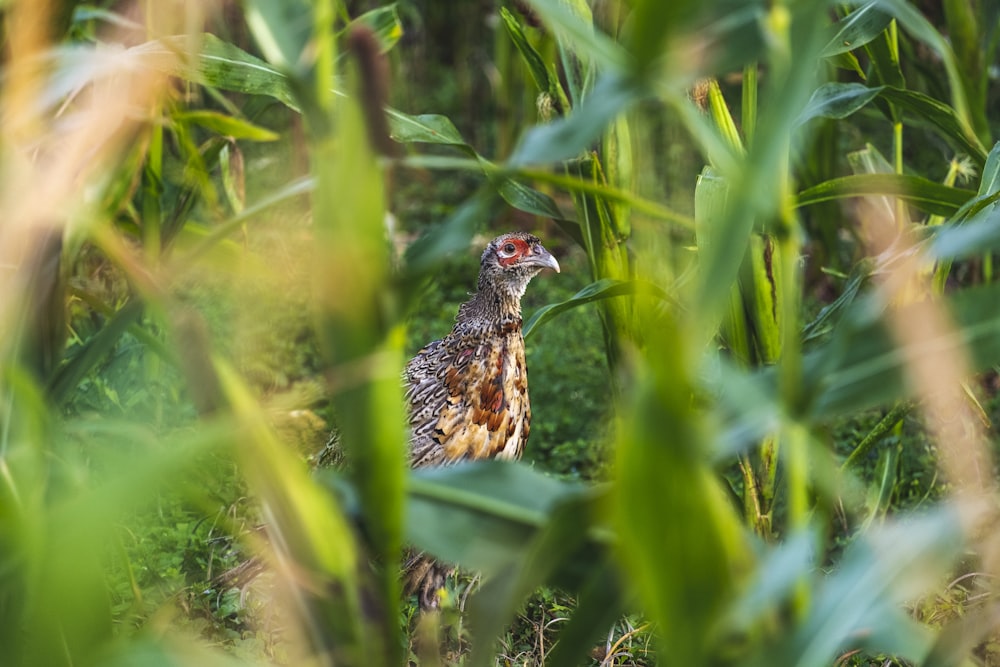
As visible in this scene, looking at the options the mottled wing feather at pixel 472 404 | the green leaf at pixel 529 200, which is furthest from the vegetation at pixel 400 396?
the mottled wing feather at pixel 472 404

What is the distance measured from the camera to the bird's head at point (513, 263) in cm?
334

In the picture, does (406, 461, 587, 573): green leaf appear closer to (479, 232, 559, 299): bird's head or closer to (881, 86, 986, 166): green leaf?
(881, 86, 986, 166): green leaf

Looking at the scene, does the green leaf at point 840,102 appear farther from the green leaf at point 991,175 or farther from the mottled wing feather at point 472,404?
the mottled wing feather at point 472,404

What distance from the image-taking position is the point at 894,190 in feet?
7.10

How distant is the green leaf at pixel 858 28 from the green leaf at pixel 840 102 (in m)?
0.08

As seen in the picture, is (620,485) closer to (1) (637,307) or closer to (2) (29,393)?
(2) (29,393)

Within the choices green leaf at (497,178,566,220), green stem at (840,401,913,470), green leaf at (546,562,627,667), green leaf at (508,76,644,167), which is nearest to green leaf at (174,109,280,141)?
green leaf at (497,178,566,220)

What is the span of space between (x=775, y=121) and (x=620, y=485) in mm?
424

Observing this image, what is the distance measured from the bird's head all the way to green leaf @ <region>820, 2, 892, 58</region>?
1283mm

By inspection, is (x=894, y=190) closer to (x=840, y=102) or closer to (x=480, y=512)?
(x=840, y=102)

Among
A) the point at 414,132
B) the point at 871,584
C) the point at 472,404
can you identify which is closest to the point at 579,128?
the point at 871,584

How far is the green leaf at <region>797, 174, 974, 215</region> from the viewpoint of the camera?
210cm

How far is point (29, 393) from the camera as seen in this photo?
1313mm

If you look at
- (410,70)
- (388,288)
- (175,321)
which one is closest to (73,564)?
(175,321)
